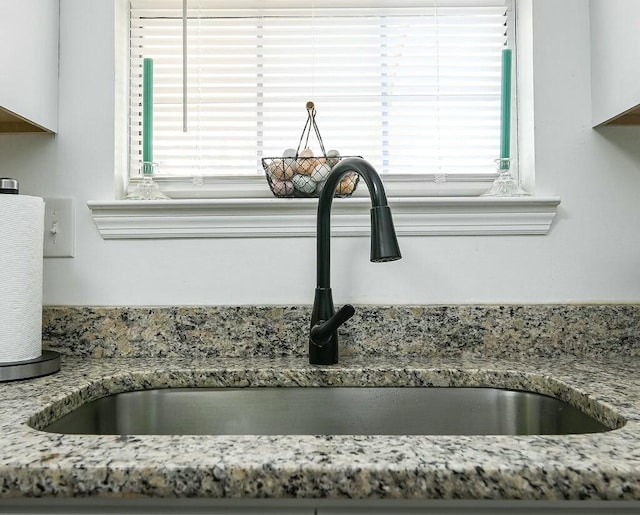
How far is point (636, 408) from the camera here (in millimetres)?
743

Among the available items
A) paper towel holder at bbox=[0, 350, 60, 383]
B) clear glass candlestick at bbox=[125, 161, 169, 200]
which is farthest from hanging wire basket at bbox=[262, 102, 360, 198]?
paper towel holder at bbox=[0, 350, 60, 383]

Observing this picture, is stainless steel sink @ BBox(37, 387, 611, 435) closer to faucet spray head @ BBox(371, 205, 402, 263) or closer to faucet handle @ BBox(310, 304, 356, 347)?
faucet handle @ BBox(310, 304, 356, 347)

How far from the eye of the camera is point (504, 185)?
1.18 meters

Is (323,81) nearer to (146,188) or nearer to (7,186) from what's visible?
(146,188)

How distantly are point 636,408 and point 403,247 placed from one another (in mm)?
547

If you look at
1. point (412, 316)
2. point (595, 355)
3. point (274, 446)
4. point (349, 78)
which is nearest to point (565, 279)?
point (595, 355)

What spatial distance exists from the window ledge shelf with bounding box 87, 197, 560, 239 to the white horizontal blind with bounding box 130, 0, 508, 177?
0.71ft

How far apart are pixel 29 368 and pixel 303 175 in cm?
65

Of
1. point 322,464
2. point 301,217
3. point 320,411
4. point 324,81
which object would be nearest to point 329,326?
point 320,411

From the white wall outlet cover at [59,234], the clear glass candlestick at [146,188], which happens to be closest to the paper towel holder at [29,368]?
the white wall outlet cover at [59,234]

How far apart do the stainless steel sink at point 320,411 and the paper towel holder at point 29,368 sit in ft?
0.45

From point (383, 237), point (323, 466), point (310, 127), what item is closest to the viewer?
point (323, 466)

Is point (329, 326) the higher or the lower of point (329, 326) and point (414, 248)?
the lower

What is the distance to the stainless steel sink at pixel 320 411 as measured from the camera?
99 cm
